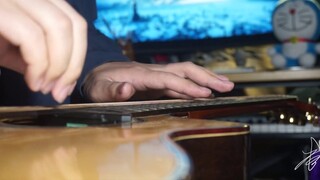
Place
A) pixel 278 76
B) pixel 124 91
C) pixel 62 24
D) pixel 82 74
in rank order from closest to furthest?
pixel 62 24 → pixel 124 91 → pixel 82 74 → pixel 278 76

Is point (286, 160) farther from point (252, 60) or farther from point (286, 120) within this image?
point (286, 120)

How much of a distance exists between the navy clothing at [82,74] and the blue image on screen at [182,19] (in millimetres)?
747

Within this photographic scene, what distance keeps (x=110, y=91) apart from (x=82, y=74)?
0.21 meters

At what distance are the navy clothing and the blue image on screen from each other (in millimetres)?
747

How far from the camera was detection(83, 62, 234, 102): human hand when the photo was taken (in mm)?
826

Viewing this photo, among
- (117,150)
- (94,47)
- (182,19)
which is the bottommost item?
(117,150)

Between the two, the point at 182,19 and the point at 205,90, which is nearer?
the point at 205,90

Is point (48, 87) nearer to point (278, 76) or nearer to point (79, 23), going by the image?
point (79, 23)

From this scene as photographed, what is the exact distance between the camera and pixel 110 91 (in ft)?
2.67

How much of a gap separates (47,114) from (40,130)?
0.09 meters

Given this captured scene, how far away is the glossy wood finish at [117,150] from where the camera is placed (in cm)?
29

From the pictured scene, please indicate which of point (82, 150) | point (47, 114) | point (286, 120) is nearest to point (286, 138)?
point (286, 120)

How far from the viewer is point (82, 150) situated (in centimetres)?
37

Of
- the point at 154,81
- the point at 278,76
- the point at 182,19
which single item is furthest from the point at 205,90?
the point at 182,19
